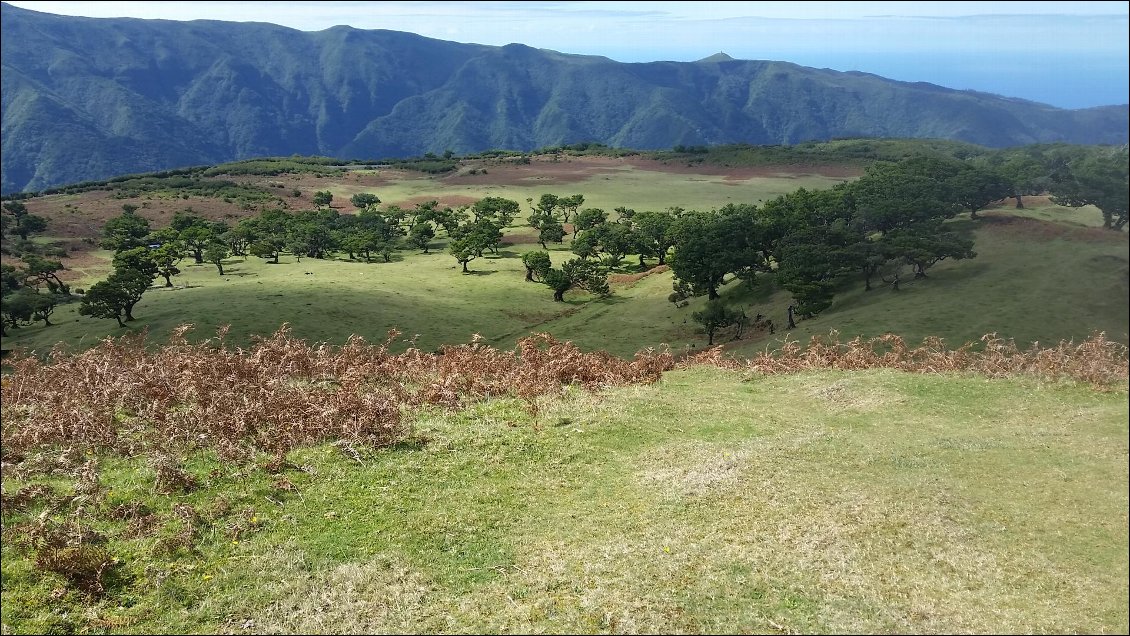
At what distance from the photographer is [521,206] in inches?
4857

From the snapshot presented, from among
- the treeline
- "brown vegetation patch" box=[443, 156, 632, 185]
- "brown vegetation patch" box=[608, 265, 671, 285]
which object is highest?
"brown vegetation patch" box=[443, 156, 632, 185]

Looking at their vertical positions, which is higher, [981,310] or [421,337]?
[981,310]

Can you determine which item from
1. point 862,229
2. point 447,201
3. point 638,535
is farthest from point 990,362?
point 447,201

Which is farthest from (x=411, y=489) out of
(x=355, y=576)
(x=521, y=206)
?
(x=521, y=206)

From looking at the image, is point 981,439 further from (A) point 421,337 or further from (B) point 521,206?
(B) point 521,206

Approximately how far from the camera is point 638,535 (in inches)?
445

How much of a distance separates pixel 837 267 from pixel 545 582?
1801 inches

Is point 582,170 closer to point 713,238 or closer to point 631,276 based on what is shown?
point 631,276

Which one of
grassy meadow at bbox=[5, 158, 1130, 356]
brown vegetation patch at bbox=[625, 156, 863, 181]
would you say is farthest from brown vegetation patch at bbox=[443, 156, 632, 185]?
grassy meadow at bbox=[5, 158, 1130, 356]

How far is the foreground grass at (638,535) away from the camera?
9008mm

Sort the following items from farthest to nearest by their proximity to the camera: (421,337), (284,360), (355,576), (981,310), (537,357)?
(421,337) < (981,310) < (537,357) < (284,360) < (355,576)

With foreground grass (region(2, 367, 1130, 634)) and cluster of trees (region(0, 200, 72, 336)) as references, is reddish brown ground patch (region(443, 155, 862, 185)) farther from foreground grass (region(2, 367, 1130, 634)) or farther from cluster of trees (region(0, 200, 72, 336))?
foreground grass (region(2, 367, 1130, 634))

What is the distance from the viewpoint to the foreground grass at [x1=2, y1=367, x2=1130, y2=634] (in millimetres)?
9008

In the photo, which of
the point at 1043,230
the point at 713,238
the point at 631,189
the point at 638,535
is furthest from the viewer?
the point at 631,189
